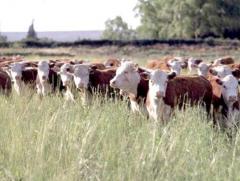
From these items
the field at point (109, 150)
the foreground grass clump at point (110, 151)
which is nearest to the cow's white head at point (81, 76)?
the field at point (109, 150)

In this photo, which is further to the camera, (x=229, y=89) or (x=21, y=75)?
(x=21, y=75)

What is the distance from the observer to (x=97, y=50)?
49312 millimetres

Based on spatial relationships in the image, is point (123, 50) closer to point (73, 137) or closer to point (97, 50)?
point (97, 50)

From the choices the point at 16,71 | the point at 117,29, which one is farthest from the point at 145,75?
the point at 117,29

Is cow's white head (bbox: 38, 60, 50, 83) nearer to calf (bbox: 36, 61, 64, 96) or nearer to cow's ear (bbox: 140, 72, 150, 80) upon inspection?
calf (bbox: 36, 61, 64, 96)

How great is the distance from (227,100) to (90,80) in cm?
392

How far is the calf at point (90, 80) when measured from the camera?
13649 mm

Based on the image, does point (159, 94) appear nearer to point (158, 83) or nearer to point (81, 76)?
point (158, 83)

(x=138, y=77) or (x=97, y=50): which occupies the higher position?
(x=138, y=77)

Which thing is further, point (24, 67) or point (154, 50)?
point (154, 50)

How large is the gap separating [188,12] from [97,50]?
989 inches

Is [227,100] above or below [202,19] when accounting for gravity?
above

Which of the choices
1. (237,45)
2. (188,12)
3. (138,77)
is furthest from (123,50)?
(138,77)

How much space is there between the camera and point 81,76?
14188mm
